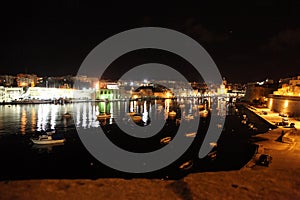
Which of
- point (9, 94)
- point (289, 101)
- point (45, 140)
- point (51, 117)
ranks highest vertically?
point (289, 101)

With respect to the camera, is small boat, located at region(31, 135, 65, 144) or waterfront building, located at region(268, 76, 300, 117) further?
waterfront building, located at region(268, 76, 300, 117)

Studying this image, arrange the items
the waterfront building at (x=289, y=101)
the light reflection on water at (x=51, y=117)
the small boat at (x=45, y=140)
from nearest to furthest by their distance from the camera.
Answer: the small boat at (x=45, y=140) → the light reflection on water at (x=51, y=117) → the waterfront building at (x=289, y=101)

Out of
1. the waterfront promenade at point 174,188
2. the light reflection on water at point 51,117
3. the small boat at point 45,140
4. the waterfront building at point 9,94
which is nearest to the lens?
the waterfront promenade at point 174,188

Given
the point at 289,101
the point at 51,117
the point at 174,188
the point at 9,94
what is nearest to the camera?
the point at 174,188

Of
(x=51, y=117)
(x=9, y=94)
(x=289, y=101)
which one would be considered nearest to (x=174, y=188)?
(x=51, y=117)

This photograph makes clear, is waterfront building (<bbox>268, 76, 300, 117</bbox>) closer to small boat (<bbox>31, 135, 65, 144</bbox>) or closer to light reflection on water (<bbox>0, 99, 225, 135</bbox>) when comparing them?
light reflection on water (<bbox>0, 99, 225, 135</bbox>)

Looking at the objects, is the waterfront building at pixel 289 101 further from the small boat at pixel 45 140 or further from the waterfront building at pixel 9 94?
the waterfront building at pixel 9 94

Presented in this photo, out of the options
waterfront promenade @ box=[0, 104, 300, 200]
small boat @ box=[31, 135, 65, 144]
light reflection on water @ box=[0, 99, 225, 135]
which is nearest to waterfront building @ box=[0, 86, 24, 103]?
light reflection on water @ box=[0, 99, 225, 135]

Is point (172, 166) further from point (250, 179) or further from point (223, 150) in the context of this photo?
point (250, 179)

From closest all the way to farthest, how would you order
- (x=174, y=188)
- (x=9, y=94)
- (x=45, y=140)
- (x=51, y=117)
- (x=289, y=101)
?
(x=174, y=188)
(x=45, y=140)
(x=289, y=101)
(x=51, y=117)
(x=9, y=94)

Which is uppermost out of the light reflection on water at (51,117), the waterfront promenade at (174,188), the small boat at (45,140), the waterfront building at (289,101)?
the waterfront building at (289,101)

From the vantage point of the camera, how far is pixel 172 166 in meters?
9.64

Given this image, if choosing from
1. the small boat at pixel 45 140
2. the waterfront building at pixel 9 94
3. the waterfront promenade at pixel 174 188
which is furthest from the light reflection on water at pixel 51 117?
the waterfront promenade at pixel 174 188

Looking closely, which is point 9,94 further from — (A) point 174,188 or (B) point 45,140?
(A) point 174,188
